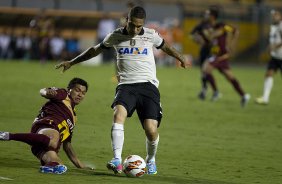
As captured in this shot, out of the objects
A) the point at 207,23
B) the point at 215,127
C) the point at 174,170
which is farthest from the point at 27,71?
the point at 174,170

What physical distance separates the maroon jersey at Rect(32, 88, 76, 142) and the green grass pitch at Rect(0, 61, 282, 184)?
524 mm

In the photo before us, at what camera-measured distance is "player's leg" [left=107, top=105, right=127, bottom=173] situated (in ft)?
31.0

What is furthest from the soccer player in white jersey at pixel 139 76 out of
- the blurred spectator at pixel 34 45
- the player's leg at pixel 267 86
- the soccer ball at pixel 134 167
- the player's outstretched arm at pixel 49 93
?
the blurred spectator at pixel 34 45

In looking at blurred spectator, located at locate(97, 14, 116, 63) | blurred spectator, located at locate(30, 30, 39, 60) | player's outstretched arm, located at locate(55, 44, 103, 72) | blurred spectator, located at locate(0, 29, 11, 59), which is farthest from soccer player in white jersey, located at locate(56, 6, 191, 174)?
blurred spectator, located at locate(0, 29, 11, 59)

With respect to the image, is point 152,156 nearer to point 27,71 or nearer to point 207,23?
point 207,23

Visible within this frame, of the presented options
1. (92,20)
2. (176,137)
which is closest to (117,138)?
(176,137)

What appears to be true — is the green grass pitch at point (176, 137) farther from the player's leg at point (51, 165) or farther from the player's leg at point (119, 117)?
the player's leg at point (119, 117)

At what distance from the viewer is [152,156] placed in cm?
1031

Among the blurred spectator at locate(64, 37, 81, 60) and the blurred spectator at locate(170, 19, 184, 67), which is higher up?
the blurred spectator at locate(170, 19, 184, 67)

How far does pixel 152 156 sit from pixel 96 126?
5.15 metres

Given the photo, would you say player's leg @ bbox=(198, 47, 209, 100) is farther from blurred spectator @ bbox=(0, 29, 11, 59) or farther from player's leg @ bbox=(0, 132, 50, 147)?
blurred spectator @ bbox=(0, 29, 11, 59)

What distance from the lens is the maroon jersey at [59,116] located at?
10.0m

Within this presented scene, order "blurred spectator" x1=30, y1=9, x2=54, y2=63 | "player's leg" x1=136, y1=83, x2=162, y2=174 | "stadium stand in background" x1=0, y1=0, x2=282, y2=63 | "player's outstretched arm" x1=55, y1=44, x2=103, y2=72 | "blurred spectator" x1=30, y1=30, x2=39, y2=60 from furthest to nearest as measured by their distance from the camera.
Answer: "stadium stand in background" x1=0, y1=0, x2=282, y2=63 < "blurred spectator" x1=30, y1=30, x2=39, y2=60 < "blurred spectator" x1=30, y1=9, x2=54, y2=63 < "player's outstretched arm" x1=55, y1=44, x2=103, y2=72 < "player's leg" x1=136, y1=83, x2=162, y2=174

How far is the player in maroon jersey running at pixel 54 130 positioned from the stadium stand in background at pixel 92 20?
27.5m
